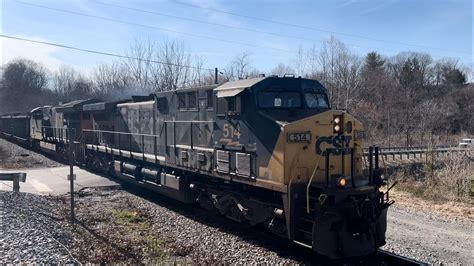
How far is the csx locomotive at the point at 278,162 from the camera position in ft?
22.5

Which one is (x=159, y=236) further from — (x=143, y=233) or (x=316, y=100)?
(x=316, y=100)

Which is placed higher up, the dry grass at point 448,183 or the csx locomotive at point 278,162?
the csx locomotive at point 278,162

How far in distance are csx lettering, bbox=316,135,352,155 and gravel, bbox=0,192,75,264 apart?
4.68 metres

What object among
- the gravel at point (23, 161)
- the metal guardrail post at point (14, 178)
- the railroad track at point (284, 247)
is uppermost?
the metal guardrail post at point (14, 178)

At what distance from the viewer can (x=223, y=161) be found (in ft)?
28.4

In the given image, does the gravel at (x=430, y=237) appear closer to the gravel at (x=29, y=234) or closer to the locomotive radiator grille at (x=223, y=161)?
the locomotive radiator grille at (x=223, y=161)

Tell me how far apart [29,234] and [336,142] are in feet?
20.4

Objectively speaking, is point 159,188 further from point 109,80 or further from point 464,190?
point 109,80

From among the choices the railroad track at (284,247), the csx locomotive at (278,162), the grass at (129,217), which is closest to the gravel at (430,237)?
the railroad track at (284,247)

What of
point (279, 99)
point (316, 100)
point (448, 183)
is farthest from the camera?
point (448, 183)

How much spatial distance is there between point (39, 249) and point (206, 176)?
161 inches

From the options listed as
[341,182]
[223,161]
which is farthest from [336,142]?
[223,161]

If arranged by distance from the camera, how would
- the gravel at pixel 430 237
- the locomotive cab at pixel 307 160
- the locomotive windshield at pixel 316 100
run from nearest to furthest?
1. the locomotive cab at pixel 307 160
2. the gravel at pixel 430 237
3. the locomotive windshield at pixel 316 100

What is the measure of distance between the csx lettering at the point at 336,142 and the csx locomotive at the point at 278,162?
2 centimetres
